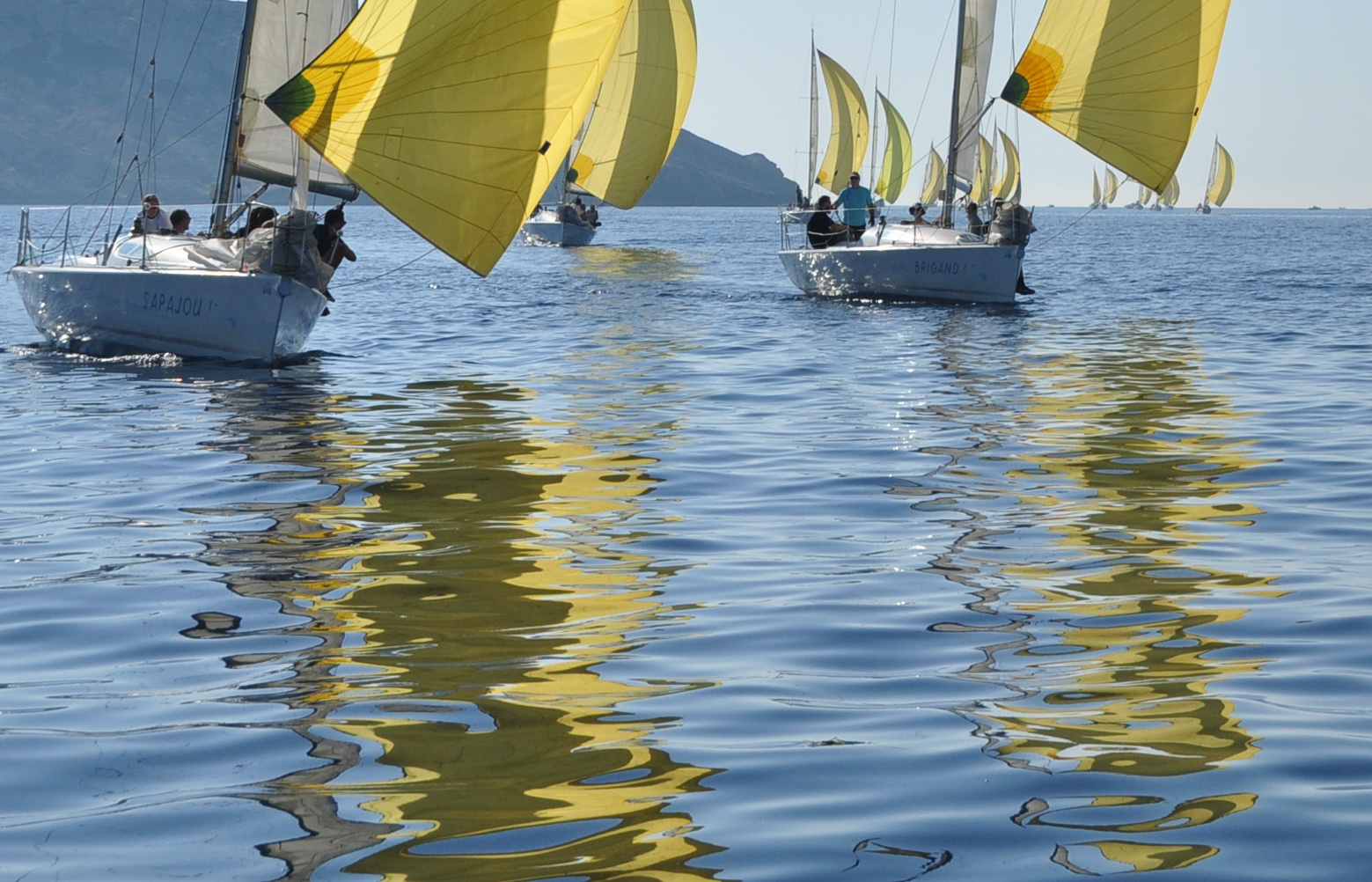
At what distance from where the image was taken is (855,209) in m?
25.5

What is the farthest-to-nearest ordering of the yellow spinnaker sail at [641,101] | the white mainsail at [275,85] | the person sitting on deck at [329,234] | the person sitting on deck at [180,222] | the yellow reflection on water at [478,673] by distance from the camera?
1. the yellow spinnaker sail at [641,101]
2. the person sitting on deck at [180,222]
3. the white mainsail at [275,85]
4. the person sitting on deck at [329,234]
5. the yellow reflection on water at [478,673]

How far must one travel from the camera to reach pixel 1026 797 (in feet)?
13.7

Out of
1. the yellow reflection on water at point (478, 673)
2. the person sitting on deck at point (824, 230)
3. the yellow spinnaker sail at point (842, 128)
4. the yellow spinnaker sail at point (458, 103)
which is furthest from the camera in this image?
the yellow spinnaker sail at point (842, 128)

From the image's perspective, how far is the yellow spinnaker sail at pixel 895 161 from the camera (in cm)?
6391

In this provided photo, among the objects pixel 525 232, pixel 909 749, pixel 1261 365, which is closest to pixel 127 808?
pixel 909 749

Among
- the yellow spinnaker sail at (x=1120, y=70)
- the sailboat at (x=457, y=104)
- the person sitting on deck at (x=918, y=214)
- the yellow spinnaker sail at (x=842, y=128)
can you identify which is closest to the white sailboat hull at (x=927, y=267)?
the person sitting on deck at (x=918, y=214)

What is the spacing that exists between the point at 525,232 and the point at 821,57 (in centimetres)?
1320

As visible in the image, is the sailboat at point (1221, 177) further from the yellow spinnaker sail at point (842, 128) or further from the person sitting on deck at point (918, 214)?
the person sitting on deck at point (918, 214)

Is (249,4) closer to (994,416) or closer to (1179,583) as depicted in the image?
(994,416)

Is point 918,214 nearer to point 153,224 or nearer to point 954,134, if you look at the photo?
point 954,134

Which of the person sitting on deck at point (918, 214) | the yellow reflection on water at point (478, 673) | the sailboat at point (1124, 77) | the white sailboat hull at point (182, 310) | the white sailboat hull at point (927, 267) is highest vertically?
the sailboat at point (1124, 77)

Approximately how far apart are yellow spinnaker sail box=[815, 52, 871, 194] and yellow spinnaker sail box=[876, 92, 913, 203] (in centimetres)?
99

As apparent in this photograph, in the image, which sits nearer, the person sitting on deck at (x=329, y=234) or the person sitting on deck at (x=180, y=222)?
the person sitting on deck at (x=329, y=234)

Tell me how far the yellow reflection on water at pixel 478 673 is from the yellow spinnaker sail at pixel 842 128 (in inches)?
2101
